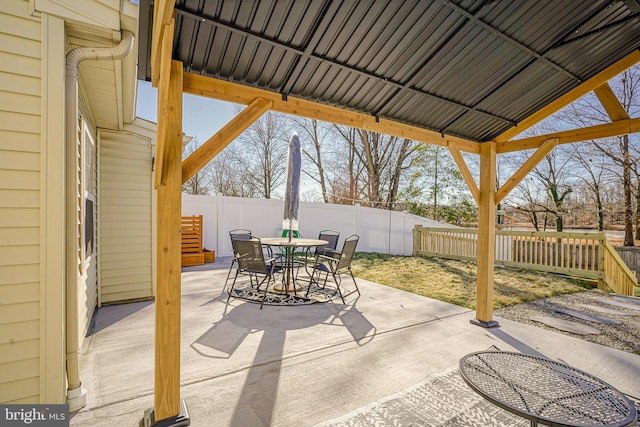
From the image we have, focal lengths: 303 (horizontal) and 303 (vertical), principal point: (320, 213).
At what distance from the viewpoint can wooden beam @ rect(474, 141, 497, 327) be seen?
11.8 ft

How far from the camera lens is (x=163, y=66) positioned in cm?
157

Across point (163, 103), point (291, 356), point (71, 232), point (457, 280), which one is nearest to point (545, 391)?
point (291, 356)

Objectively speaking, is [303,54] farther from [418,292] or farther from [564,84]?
[418,292]

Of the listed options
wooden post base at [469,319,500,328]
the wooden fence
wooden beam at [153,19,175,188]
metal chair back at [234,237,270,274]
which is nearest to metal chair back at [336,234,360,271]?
metal chair back at [234,237,270,274]

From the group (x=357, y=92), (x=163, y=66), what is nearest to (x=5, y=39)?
(x=163, y=66)

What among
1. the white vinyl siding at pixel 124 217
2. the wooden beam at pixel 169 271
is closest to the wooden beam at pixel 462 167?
the wooden beam at pixel 169 271

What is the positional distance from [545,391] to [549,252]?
6.61 m

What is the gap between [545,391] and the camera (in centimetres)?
158

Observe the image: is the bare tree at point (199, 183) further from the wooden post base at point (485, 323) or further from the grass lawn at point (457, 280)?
the wooden post base at point (485, 323)

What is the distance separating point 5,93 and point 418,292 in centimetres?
523

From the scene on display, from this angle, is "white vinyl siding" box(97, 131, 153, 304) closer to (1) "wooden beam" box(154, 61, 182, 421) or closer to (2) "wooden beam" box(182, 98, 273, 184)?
(2) "wooden beam" box(182, 98, 273, 184)

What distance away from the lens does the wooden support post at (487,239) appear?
3.60m

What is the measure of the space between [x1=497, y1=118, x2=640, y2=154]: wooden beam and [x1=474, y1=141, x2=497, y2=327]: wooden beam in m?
0.22

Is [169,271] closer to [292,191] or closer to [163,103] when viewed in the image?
[163,103]
